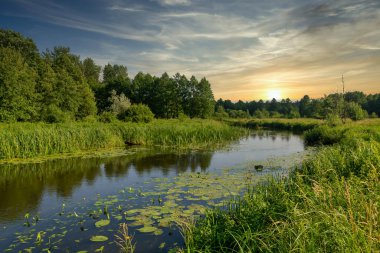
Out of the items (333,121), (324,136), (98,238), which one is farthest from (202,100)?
(98,238)

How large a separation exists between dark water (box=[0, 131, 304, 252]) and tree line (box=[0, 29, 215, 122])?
1750cm

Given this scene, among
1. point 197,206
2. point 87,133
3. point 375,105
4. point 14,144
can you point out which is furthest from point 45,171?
point 375,105

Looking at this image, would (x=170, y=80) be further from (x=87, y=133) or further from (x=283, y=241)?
(x=283, y=241)

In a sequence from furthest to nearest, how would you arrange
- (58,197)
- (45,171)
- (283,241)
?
(45,171) < (58,197) < (283,241)

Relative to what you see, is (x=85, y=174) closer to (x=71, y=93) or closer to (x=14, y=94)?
(x=14, y=94)

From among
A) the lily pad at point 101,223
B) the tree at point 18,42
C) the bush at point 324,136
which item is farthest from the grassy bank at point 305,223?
the tree at point 18,42

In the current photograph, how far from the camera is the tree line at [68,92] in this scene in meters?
35.7

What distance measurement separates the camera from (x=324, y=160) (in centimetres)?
1040

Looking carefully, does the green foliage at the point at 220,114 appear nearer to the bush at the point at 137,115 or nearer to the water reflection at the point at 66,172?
the bush at the point at 137,115

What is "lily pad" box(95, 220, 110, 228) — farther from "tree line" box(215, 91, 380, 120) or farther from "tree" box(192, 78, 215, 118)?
"tree" box(192, 78, 215, 118)

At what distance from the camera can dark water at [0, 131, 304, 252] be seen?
762 centimetres

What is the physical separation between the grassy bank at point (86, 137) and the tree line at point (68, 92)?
→ 8.73 m

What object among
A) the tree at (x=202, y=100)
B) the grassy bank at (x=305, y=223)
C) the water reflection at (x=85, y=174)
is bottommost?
the water reflection at (x=85, y=174)

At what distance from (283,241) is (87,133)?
20059 millimetres
